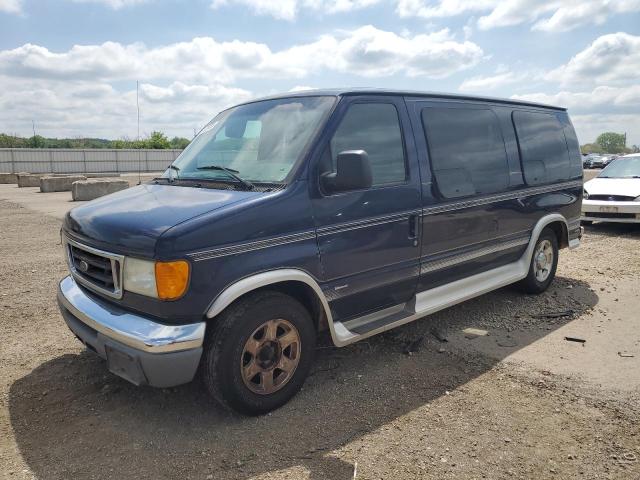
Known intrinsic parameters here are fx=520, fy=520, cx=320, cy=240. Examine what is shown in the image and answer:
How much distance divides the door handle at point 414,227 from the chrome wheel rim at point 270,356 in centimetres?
128

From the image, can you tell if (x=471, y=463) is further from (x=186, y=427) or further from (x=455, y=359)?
(x=186, y=427)

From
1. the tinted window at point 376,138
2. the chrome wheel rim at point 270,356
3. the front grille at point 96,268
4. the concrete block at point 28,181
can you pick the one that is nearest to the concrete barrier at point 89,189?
the concrete block at point 28,181

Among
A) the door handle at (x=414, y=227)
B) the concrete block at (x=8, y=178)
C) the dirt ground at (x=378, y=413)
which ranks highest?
the door handle at (x=414, y=227)

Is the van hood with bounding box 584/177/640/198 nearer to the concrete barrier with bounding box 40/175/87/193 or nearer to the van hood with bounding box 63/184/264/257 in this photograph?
the van hood with bounding box 63/184/264/257

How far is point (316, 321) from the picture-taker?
3854 mm

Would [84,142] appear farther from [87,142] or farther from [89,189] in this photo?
[89,189]

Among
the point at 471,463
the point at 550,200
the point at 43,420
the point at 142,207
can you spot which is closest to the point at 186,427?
the point at 43,420

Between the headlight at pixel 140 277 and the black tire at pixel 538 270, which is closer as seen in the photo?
the headlight at pixel 140 277

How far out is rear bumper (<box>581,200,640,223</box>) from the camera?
986 centimetres

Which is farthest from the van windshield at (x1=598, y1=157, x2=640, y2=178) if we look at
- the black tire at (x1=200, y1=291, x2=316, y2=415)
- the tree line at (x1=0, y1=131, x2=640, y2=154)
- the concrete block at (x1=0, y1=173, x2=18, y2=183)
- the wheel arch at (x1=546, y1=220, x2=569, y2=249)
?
the tree line at (x1=0, y1=131, x2=640, y2=154)

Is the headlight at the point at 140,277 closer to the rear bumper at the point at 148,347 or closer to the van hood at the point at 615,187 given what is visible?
the rear bumper at the point at 148,347

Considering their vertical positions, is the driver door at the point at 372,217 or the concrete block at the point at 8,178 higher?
the driver door at the point at 372,217

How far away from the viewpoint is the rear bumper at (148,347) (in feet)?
9.86

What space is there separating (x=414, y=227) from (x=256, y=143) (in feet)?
4.65
